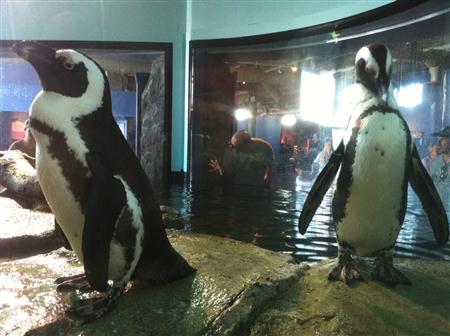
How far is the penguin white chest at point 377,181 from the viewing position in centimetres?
183

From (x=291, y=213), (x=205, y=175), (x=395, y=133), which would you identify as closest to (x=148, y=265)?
(x=395, y=133)

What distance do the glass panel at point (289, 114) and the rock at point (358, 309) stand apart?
2.65 feet

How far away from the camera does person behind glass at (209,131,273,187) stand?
4934 millimetres

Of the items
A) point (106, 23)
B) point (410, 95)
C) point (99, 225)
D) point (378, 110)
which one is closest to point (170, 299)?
point (99, 225)

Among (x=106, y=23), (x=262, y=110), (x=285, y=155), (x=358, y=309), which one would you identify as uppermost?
(x=106, y=23)

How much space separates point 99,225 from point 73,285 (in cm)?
42

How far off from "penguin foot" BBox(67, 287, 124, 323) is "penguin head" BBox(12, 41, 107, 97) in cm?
70

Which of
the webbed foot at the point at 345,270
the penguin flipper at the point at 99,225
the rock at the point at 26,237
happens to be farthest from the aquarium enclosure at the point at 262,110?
the penguin flipper at the point at 99,225

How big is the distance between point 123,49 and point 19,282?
13.6 ft

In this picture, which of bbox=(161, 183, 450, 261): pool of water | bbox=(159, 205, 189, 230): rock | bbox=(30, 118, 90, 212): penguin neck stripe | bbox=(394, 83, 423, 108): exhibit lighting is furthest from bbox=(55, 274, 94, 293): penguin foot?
bbox=(394, 83, 423, 108): exhibit lighting

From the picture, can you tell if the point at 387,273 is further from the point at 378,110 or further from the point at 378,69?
the point at 378,69

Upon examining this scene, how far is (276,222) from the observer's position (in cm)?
342

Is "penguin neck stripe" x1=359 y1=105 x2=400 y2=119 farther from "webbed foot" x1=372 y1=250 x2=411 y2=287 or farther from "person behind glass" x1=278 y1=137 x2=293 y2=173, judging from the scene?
"person behind glass" x1=278 y1=137 x2=293 y2=173

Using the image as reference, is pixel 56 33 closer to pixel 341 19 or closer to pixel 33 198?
pixel 33 198
